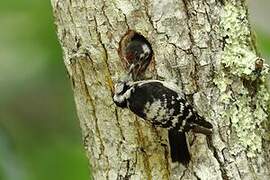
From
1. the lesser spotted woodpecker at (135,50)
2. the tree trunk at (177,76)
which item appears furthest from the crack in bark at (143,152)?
the lesser spotted woodpecker at (135,50)

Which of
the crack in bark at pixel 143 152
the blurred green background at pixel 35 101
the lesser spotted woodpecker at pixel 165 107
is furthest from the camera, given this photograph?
the blurred green background at pixel 35 101

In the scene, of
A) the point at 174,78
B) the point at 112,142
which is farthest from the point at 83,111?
the point at 174,78

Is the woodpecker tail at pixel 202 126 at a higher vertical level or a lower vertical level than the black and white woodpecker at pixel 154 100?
lower

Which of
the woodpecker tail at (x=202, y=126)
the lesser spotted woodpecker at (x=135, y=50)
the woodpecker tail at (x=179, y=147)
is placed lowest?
the woodpecker tail at (x=179, y=147)

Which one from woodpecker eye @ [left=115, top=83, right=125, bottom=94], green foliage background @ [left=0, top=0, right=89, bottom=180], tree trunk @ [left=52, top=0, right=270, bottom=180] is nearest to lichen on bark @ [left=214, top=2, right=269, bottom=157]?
tree trunk @ [left=52, top=0, right=270, bottom=180]

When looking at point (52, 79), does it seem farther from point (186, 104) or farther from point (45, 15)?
point (186, 104)

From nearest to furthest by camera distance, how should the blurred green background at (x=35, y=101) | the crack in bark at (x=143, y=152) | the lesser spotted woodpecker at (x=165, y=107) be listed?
1. the lesser spotted woodpecker at (x=165, y=107)
2. the crack in bark at (x=143, y=152)
3. the blurred green background at (x=35, y=101)

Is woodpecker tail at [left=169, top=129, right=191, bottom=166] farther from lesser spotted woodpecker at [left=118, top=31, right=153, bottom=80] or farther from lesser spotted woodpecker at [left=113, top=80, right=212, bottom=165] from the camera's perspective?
lesser spotted woodpecker at [left=118, top=31, right=153, bottom=80]

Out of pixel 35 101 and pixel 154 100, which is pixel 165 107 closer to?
pixel 154 100

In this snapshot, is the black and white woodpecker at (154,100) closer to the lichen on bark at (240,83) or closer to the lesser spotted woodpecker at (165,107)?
the lesser spotted woodpecker at (165,107)

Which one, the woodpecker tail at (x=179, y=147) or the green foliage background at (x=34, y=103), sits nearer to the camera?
the woodpecker tail at (x=179, y=147)
